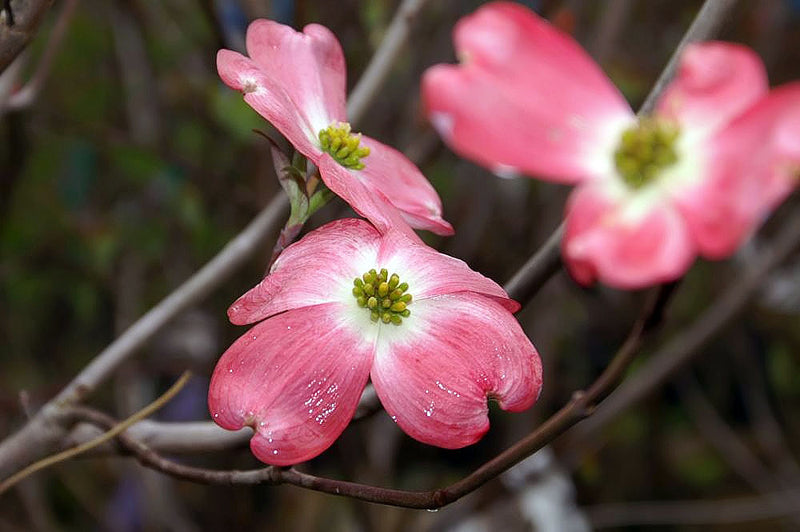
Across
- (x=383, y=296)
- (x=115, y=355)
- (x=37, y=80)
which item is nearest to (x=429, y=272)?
(x=383, y=296)

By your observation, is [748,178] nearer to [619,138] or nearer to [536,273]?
[619,138]

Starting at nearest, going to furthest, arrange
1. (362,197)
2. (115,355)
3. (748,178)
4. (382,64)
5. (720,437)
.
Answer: (748,178) < (362,197) < (115,355) < (382,64) < (720,437)

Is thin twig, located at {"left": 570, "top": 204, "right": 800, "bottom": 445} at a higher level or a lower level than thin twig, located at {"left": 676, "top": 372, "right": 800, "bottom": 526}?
higher

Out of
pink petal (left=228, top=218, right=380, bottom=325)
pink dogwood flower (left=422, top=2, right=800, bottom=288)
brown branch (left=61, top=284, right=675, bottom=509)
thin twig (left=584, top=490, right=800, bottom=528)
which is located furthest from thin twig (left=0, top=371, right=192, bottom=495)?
thin twig (left=584, top=490, right=800, bottom=528)

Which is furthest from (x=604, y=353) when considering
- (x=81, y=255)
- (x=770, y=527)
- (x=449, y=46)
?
(x=81, y=255)

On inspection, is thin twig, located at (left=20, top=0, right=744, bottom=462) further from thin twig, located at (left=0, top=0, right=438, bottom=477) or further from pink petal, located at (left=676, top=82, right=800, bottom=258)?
pink petal, located at (left=676, top=82, right=800, bottom=258)

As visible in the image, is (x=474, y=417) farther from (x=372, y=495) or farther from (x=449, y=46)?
(x=449, y=46)
